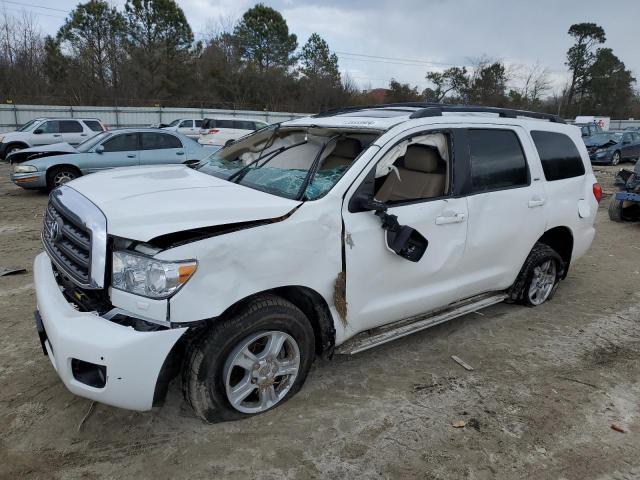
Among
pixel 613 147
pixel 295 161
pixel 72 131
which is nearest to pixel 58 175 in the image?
pixel 72 131

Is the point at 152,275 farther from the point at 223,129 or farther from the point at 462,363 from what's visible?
the point at 223,129

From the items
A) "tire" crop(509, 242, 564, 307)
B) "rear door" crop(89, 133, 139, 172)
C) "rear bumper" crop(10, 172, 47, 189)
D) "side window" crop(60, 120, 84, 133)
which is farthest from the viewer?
"side window" crop(60, 120, 84, 133)

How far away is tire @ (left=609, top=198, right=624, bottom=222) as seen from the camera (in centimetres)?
936

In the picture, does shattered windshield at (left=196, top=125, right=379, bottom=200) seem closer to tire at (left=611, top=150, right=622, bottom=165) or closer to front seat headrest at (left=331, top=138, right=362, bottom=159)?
front seat headrest at (left=331, top=138, right=362, bottom=159)

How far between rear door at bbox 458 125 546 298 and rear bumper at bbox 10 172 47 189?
9.93 meters

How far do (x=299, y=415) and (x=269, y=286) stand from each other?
0.92 m

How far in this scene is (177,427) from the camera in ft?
9.51

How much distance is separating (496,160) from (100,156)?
955cm

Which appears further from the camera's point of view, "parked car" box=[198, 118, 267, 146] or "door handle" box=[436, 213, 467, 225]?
"parked car" box=[198, 118, 267, 146]

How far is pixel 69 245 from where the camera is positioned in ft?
9.21

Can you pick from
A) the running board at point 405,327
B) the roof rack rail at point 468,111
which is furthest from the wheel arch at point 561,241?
the roof rack rail at point 468,111

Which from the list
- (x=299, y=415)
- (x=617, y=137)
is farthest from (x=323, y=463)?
(x=617, y=137)

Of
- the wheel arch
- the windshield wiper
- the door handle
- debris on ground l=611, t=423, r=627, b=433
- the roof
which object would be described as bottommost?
debris on ground l=611, t=423, r=627, b=433

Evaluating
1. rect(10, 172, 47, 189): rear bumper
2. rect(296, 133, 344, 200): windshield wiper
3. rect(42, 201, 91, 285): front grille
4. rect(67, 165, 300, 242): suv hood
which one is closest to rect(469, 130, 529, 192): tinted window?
rect(296, 133, 344, 200): windshield wiper
